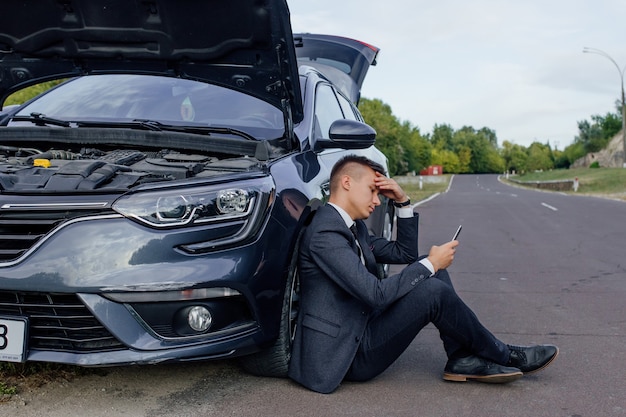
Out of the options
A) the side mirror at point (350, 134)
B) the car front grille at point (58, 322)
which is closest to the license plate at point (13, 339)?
the car front grille at point (58, 322)

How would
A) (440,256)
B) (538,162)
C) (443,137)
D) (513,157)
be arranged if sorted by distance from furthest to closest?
1. (513,157)
2. (443,137)
3. (538,162)
4. (440,256)

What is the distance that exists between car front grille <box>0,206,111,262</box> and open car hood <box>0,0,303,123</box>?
1.32 meters

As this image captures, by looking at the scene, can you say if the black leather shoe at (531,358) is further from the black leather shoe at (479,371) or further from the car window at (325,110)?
the car window at (325,110)

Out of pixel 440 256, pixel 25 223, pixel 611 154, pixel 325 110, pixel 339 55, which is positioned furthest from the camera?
pixel 611 154

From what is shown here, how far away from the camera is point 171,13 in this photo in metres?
3.72

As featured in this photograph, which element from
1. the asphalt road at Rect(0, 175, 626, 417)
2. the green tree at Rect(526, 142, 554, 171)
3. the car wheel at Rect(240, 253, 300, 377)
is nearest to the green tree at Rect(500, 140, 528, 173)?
the green tree at Rect(526, 142, 554, 171)

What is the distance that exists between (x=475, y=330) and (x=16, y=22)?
9.85ft

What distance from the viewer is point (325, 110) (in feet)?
15.8

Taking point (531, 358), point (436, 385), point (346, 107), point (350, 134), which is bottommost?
point (436, 385)

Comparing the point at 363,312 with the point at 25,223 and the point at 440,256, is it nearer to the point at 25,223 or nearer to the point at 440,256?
the point at 440,256

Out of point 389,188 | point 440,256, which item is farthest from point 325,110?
point 440,256

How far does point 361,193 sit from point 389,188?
0.94 feet

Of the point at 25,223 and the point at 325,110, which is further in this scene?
the point at 325,110

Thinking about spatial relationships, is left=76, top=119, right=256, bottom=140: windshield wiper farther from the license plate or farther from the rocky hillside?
the rocky hillside
